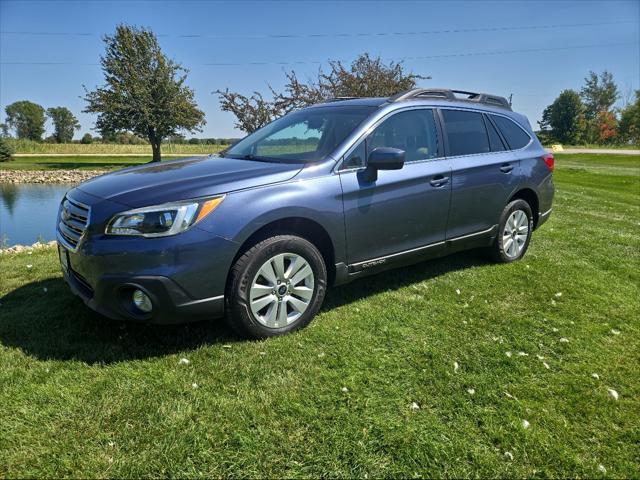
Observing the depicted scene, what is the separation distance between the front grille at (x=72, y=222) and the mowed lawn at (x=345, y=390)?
697 millimetres

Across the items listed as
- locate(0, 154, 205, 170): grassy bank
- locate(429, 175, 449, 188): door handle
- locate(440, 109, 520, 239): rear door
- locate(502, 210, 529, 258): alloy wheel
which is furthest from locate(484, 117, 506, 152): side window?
locate(0, 154, 205, 170): grassy bank

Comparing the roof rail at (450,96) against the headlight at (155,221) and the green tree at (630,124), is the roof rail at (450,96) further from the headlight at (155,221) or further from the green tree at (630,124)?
the green tree at (630,124)

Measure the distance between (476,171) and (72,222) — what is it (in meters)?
3.53

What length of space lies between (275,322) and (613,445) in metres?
2.09

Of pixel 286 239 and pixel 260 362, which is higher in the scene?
pixel 286 239

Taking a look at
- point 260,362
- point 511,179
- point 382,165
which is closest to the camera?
point 260,362

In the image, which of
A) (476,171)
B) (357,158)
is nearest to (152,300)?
(357,158)

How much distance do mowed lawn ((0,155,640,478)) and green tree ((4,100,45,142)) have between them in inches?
4364

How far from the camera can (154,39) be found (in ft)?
111

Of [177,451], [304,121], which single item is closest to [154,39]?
[304,121]

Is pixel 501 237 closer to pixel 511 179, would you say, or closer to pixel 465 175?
pixel 511 179

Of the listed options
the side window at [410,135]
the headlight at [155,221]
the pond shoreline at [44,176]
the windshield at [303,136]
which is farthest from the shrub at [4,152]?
the side window at [410,135]

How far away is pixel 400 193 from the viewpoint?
3707 mm

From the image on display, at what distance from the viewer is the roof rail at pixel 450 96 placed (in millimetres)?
4054
